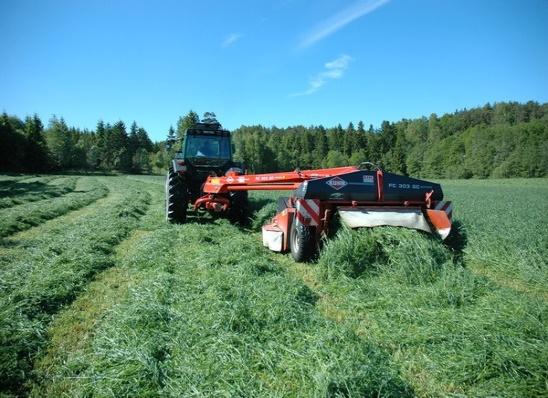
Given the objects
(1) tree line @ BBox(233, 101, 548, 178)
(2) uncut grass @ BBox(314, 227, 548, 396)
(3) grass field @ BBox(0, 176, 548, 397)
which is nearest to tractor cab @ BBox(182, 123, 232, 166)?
(3) grass field @ BBox(0, 176, 548, 397)

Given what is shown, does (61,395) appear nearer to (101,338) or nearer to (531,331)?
(101,338)

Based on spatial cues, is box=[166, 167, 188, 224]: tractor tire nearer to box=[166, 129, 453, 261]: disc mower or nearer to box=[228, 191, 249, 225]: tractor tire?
box=[228, 191, 249, 225]: tractor tire

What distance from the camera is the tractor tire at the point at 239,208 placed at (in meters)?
9.82

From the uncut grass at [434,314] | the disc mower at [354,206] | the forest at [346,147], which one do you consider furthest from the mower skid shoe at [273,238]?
the forest at [346,147]

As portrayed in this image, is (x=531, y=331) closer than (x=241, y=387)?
No

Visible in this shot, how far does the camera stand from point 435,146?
75438 mm

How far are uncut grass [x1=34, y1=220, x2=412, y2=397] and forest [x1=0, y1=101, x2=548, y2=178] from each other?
37167 millimetres

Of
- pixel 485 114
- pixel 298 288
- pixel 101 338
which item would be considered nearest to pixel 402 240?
pixel 298 288

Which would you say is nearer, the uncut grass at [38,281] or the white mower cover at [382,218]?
the uncut grass at [38,281]

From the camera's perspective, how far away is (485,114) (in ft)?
343

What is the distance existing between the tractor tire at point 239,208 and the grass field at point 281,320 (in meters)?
2.90

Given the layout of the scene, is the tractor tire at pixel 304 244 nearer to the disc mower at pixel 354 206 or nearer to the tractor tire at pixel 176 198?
the disc mower at pixel 354 206

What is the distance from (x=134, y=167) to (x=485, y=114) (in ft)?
311

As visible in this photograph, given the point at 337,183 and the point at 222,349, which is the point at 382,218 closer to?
the point at 337,183
